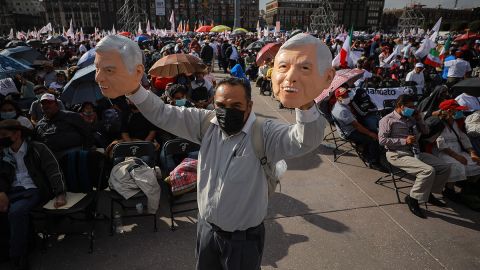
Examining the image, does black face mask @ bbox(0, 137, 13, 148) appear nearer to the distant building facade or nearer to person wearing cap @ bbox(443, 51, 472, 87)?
person wearing cap @ bbox(443, 51, 472, 87)

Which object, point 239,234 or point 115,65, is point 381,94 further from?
point 115,65

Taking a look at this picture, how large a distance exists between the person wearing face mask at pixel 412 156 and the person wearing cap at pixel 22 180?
435 cm

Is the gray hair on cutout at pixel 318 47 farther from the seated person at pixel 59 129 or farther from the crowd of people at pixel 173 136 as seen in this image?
the seated person at pixel 59 129

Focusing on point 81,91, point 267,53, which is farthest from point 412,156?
point 267,53

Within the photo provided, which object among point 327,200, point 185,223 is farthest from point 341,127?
point 185,223

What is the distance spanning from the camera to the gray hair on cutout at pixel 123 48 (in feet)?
5.51

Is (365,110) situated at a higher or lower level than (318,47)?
lower

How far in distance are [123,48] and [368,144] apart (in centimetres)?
502

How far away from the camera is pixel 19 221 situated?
315 cm

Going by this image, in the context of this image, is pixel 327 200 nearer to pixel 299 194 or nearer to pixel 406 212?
pixel 299 194

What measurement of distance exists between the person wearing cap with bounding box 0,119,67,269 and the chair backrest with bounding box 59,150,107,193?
0.21m

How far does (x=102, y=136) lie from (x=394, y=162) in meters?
4.69

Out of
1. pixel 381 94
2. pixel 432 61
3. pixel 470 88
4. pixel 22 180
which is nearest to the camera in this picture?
pixel 22 180

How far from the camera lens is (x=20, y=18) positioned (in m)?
94.5
